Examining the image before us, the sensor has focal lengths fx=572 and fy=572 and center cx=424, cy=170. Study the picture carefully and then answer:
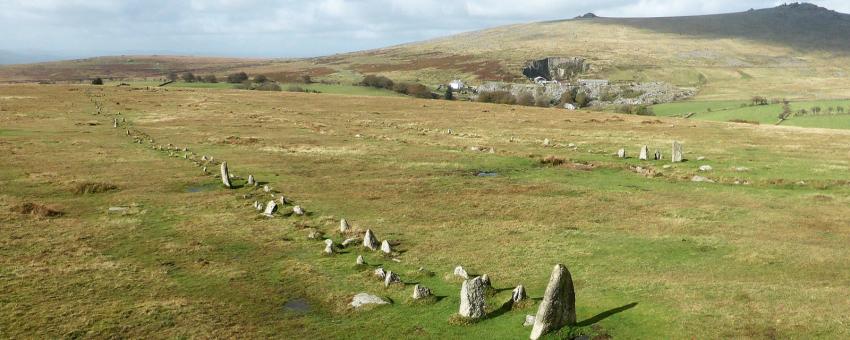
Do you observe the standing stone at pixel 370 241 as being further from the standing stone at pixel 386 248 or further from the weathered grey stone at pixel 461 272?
the weathered grey stone at pixel 461 272

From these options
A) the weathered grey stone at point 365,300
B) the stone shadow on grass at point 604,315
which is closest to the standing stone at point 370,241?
the weathered grey stone at point 365,300

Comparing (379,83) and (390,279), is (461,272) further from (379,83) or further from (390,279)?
(379,83)

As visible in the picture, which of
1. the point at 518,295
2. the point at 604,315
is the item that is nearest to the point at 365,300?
the point at 518,295

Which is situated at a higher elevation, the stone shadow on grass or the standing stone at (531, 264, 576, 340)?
the standing stone at (531, 264, 576, 340)

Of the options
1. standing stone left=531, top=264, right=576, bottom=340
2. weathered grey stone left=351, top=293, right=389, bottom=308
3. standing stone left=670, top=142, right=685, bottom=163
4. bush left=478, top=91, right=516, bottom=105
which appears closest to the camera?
standing stone left=531, top=264, right=576, bottom=340

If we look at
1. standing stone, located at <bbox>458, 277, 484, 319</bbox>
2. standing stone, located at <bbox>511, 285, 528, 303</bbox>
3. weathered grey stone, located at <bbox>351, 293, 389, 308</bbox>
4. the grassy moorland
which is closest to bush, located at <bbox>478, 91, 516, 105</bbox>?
the grassy moorland

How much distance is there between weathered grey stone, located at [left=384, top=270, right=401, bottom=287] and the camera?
821 inches

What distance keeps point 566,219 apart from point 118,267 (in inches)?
846

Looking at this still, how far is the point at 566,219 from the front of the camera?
30906mm

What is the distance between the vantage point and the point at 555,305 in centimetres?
1630

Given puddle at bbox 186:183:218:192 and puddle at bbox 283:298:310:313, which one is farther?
puddle at bbox 186:183:218:192

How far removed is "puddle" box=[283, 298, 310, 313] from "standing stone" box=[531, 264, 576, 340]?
25.1 ft

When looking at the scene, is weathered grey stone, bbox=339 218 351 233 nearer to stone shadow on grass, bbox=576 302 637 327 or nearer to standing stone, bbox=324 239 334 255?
standing stone, bbox=324 239 334 255

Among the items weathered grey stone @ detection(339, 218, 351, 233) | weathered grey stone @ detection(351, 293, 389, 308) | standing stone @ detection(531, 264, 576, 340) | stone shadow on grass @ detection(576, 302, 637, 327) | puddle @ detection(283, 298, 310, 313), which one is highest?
standing stone @ detection(531, 264, 576, 340)
